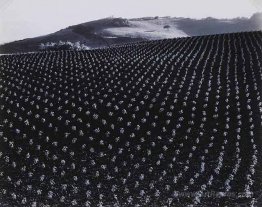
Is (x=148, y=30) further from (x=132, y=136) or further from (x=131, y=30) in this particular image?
(x=132, y=136)

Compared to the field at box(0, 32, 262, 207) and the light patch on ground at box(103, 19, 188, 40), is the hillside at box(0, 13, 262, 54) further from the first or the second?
the field at box(0, 32, 262, 207)

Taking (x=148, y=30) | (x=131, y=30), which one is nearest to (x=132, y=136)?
(x=131, y=30)

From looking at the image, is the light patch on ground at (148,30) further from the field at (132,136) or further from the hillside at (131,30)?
the field at (132,136)

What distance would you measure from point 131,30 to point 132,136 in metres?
56.4

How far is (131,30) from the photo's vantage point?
6800 cm

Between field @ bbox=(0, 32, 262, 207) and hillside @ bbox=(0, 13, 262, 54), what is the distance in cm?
3495

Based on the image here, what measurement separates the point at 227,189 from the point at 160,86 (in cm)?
702

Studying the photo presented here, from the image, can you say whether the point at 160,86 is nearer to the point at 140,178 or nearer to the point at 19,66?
the point at 140,178

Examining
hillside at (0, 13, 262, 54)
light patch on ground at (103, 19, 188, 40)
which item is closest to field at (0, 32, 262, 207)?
hillside at (0, 13, 262, 54)

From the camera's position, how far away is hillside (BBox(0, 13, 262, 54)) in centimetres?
5975

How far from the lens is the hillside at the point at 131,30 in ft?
196

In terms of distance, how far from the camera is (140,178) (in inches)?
429

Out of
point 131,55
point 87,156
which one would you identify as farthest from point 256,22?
point 87,156

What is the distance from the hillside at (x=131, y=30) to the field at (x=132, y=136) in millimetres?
34945
